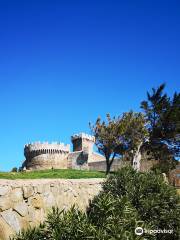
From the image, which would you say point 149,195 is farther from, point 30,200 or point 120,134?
point 120,134

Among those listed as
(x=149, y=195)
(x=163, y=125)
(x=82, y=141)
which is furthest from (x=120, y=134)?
(x=82, y=141)

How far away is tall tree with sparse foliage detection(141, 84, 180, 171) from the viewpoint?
42188mm

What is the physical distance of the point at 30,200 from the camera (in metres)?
13.8

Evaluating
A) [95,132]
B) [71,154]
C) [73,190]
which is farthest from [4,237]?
[71,154]

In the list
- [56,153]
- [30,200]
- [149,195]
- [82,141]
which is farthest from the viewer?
[82,141]

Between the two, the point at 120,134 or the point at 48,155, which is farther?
the point at 48,155

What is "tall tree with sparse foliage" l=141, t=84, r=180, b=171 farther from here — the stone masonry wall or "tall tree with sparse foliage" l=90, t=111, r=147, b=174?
the stone masonry wall

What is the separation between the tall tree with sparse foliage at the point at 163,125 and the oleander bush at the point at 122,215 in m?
24.0

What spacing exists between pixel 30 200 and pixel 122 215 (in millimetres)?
3529

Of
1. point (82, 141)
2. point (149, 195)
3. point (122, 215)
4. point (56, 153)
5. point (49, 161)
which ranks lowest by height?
point (122, 215)

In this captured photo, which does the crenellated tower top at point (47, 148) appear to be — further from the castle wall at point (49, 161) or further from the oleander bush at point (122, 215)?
the oleander bush at point (122, 215)

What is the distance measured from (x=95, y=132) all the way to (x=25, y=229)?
2585 centimetres

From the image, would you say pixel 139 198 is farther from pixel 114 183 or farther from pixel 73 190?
pixel 73 190

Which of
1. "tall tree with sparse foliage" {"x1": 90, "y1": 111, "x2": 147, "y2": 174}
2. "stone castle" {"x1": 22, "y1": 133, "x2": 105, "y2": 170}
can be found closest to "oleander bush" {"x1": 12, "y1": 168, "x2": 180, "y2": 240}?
"tall tree with sparse foliage" {"x1": 90, "y1": 111, "x2": 147, "y2": 174}
